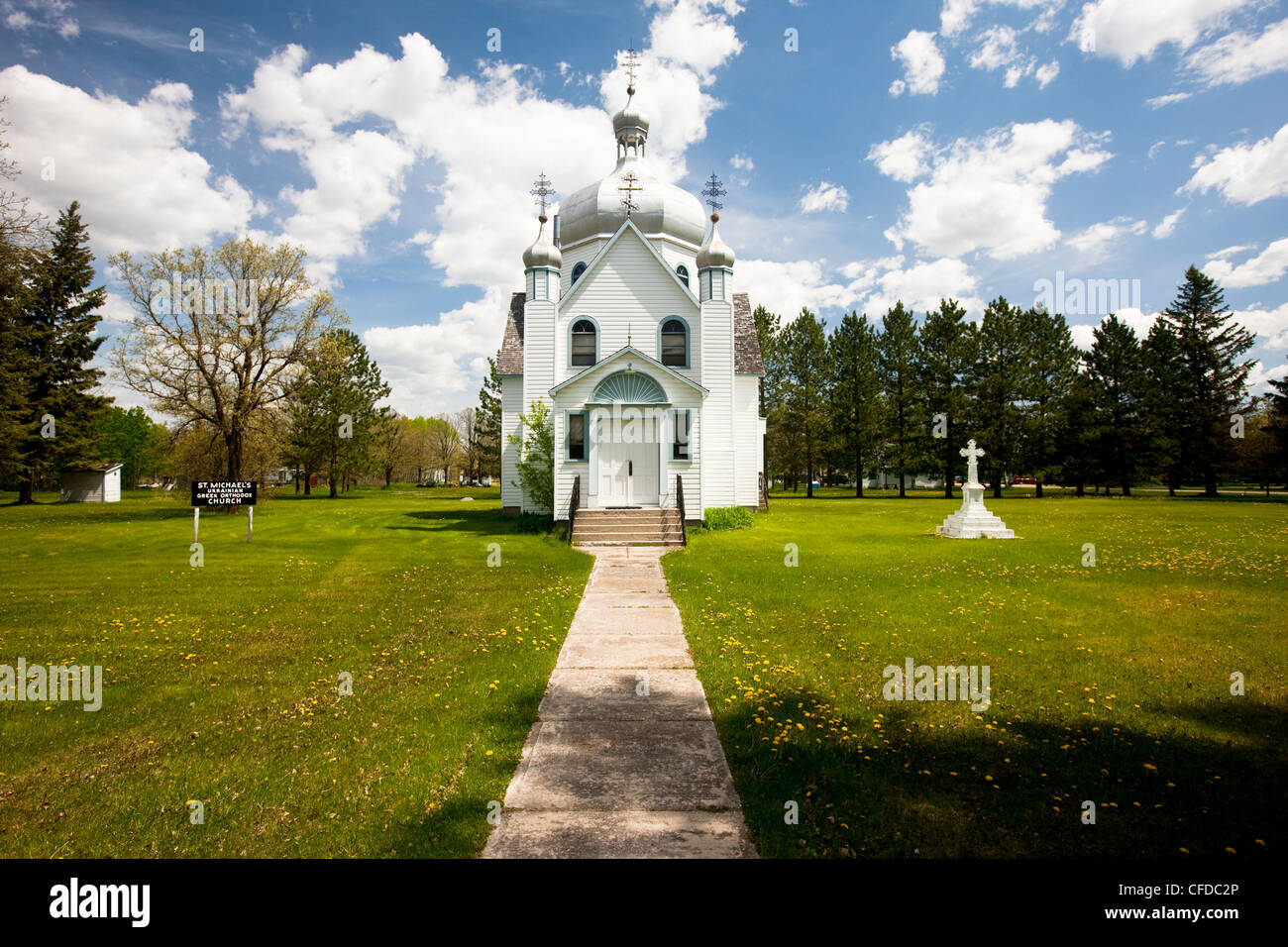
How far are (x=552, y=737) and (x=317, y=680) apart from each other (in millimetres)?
3072

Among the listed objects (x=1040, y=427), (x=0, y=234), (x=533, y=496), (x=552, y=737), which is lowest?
(x=552, y=737)

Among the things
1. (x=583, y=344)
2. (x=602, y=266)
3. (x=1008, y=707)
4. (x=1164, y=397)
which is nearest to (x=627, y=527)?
(x=583, y=344)

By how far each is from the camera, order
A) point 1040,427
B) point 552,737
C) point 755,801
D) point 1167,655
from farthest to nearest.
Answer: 1. point 1040,427
2. point 1167,655
3. point 552,737
4. point 755,801

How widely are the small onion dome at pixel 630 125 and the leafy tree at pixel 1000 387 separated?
31846 mm

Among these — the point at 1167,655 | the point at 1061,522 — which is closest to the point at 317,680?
the point at 1167,655

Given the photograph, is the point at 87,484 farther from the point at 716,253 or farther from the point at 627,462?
the point at 716,253

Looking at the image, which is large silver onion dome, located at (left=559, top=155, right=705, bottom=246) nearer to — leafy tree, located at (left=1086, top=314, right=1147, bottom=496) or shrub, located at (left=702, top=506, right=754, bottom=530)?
shrub, located at (left=702, top=506, right=754, bottom=530)

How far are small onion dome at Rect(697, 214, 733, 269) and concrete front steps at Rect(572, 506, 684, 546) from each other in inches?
361

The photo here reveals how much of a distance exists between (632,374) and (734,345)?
688cm

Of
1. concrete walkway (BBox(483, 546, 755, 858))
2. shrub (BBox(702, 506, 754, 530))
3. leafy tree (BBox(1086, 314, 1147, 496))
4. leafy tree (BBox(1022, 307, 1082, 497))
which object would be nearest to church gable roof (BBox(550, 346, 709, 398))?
shrub (BBox(702, 506, 754, 530))

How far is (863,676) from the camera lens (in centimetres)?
675

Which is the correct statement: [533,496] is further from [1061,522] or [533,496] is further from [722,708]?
[1061,522]

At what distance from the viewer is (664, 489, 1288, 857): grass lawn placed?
13.0 feet

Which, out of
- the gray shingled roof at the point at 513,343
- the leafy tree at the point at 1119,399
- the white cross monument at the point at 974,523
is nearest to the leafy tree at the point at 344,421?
the gray shingled roof at the point at 513,343
